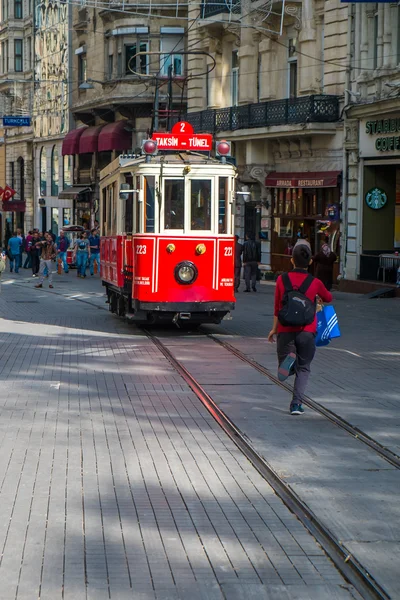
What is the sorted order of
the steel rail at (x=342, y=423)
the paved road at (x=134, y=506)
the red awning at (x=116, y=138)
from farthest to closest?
1. the red awning at (x=116, y=138)
2. the steel rail at (x=342, y=423)
3. the paved road at (x=134, y=506)

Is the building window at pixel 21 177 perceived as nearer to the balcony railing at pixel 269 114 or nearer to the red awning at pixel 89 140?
the red awning at pixel 89 140

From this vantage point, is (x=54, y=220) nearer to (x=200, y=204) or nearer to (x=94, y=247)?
(x=94, y=247)

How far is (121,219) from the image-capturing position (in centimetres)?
1995

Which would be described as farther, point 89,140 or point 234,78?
point 89,140

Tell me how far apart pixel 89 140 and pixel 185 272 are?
107 feet

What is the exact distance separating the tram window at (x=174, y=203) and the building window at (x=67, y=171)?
39833mm

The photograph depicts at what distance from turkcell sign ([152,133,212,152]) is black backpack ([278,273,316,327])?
8733 millimetres

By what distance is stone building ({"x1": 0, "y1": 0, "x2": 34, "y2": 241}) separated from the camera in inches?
2584

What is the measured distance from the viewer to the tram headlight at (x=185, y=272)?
60.7 ft

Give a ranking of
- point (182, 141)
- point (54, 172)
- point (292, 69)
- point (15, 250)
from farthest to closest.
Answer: point (54, 172) < point (15, 250) < point (292, 69) < point (182, 141)

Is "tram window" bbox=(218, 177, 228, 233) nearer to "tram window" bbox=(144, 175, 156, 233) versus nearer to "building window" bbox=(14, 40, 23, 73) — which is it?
"tram window" bbox=(144, 175, 156, 233)

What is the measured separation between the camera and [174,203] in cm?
1850

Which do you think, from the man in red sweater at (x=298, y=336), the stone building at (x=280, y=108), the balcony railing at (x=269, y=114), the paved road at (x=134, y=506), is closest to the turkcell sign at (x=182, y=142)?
the paved road at (x=134, y=506)

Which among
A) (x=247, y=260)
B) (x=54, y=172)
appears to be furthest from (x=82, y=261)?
(x=54, y=172)
